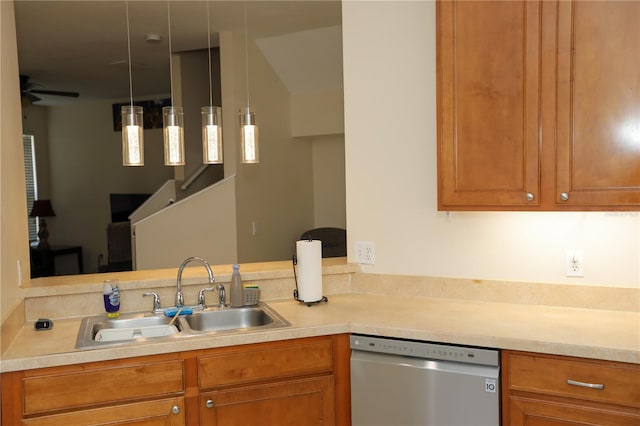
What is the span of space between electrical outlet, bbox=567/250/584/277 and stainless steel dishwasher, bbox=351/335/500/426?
0.66m

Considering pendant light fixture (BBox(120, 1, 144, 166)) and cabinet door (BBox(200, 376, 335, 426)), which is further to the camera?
pendant light fixture (BBox(120, 1, 144, 166))

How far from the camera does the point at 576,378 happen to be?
197 centimetres

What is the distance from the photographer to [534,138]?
7.32ft

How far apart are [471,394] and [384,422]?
38cm

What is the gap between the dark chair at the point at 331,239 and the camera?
223 inches

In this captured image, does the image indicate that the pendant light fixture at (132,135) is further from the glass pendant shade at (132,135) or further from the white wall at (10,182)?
the white wall at (10,182)

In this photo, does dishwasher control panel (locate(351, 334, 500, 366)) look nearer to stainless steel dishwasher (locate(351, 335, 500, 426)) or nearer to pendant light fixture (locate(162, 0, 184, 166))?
stainless steel dishwasher (locate(351, 335, 500, 426))

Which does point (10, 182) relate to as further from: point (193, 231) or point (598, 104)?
point (193, 231)

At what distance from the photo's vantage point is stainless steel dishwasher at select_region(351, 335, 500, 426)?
6.86 ft

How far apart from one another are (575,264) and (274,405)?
1.43m

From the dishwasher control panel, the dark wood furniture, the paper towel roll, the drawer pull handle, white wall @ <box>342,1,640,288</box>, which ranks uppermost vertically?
white wall @ <box>342,1,640,288</box>

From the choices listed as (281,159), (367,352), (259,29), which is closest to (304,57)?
(259,29)

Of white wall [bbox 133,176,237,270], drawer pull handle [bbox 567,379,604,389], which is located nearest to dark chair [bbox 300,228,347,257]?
white wall [bbox 133,176,237,270]

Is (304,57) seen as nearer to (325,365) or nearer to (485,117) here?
(485,117)
